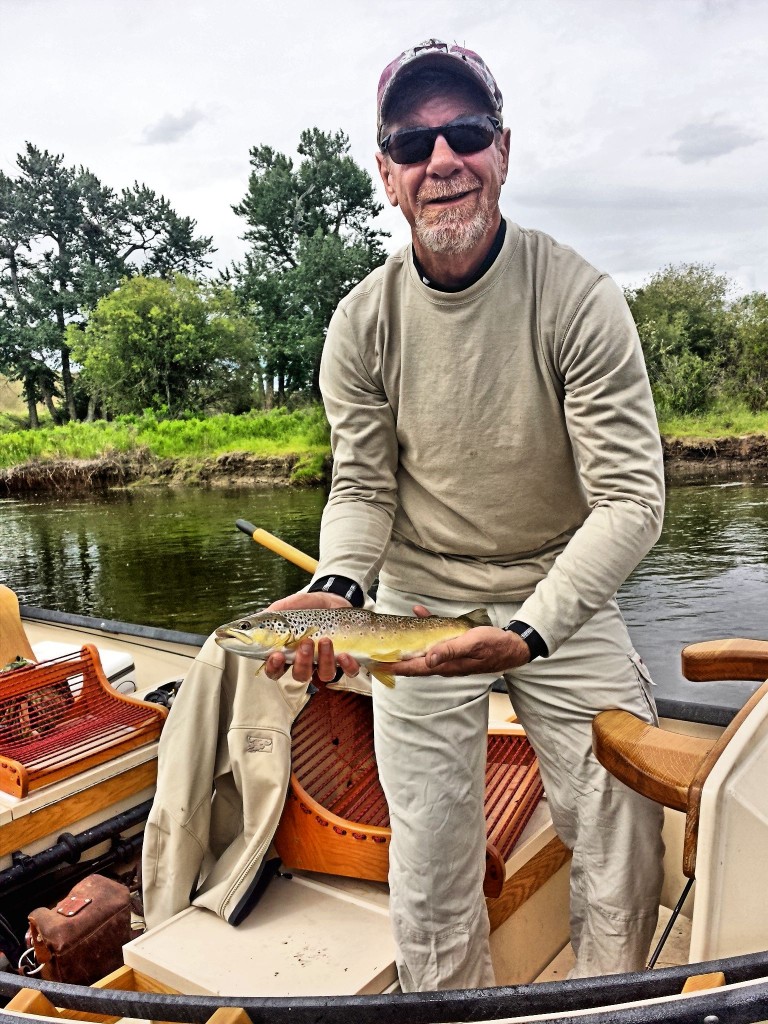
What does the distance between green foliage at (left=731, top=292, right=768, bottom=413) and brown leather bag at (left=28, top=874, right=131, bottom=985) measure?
3940cm

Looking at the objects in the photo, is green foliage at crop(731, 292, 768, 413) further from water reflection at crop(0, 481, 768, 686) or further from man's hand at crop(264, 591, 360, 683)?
man's hand at crop(264, 591, 360, 683)

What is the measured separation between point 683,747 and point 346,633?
78 centimetres

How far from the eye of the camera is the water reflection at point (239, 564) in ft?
55.6


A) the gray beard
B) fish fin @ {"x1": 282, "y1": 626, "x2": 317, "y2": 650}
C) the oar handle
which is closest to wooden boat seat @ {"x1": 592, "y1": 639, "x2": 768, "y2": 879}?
fish fin @ {"x1": 282, "y1": 626, "x2": 317, "y2": 650}

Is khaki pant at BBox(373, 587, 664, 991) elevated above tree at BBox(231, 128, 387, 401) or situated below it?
below

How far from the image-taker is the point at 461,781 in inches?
91.2

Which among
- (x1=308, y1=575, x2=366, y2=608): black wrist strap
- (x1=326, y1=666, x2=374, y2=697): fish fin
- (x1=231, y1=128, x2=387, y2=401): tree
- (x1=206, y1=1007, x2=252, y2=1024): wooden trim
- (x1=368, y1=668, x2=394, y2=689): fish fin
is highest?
(x1=231, y1=128, x2=387, y2=401): tree

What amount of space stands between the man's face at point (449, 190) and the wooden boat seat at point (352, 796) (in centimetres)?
169

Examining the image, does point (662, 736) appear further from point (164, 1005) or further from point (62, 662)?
point (62, 662)

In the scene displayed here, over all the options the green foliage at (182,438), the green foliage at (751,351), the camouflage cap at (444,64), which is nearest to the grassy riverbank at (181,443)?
the green foliage at (182,438)

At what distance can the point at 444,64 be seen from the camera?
7.39 ft

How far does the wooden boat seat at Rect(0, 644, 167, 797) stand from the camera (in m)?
3.37

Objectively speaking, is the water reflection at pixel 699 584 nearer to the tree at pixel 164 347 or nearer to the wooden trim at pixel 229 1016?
the wooden trim at pixel 229 1016

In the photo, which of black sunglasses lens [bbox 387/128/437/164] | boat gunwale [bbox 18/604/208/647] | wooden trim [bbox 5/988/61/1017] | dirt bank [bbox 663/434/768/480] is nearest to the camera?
wooden trim [bbox 5/988/61/1017]
